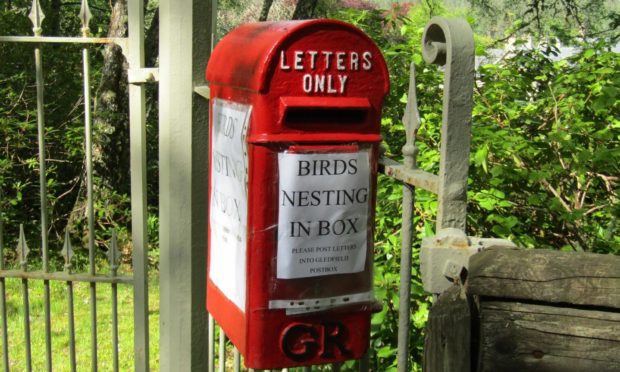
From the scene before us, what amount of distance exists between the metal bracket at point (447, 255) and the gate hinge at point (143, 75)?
139 centimetres

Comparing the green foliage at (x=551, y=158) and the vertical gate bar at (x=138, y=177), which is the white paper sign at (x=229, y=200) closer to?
the vertical gate bar at (x=138, y=177)

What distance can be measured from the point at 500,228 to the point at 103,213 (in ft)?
10.1

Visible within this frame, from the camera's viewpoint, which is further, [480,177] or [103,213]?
[103,213]

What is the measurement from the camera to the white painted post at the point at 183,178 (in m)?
2.54

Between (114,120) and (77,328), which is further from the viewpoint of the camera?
(114,120)

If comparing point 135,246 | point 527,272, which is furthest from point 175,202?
point 527,272

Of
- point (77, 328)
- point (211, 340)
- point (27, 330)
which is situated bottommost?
point (77, 328)

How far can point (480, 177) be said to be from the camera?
10.6 feet

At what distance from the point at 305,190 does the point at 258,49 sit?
1.30 feet

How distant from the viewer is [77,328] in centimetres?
525

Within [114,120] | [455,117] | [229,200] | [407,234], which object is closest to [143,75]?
[229,200]

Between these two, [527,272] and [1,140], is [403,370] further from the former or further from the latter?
[1,140]

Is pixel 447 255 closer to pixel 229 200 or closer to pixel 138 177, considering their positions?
pixel 229 200

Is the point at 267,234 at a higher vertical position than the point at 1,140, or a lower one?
higher
